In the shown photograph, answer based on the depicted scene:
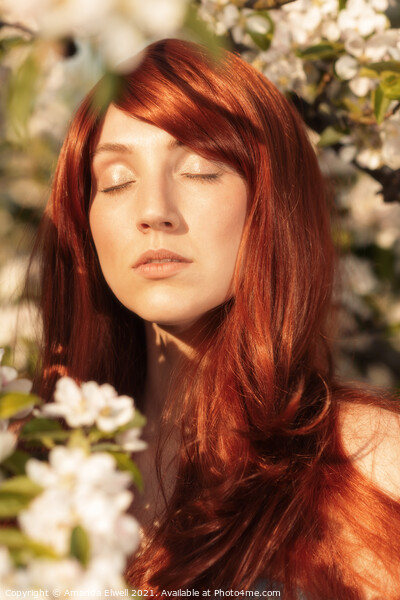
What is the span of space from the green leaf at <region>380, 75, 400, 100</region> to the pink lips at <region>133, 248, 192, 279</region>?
2.22ft

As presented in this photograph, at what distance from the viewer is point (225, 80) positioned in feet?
5.24

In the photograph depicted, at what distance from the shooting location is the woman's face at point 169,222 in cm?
148

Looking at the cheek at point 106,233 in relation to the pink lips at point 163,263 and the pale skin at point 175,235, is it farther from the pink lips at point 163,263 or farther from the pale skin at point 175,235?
the pink lips at point 163,263

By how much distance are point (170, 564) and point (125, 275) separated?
0.65m

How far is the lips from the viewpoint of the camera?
4.85 feet

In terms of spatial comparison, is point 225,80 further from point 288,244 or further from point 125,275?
point 125,275

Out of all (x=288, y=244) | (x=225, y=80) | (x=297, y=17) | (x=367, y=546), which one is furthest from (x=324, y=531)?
(x=297, y=17)

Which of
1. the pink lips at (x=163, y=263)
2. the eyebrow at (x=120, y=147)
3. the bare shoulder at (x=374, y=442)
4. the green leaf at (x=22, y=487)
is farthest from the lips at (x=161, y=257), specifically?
the green leaf at (x=22, y=487)

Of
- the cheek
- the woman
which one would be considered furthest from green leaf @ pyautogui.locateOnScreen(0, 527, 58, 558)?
the cheek

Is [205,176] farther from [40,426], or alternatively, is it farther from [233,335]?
[40,426]

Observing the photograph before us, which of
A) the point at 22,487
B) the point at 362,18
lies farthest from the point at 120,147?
the point at 22,487

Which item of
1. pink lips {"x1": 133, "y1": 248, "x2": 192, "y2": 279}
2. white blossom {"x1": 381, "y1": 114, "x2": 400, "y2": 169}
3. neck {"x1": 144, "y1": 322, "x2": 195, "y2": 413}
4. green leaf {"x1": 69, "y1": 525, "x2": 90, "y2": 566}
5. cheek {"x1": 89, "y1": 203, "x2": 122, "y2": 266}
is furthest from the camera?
white blossom {"x1": 381, "y1": 114, "x2": 400, "y2": 169}

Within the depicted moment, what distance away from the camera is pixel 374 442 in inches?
58.9

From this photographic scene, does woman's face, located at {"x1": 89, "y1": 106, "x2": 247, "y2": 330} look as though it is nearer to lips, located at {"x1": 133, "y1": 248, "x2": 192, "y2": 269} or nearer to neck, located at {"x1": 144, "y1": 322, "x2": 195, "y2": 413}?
lips, located at {"x1": 133, "y1": 248, "x2": 192, "y2": 269}
